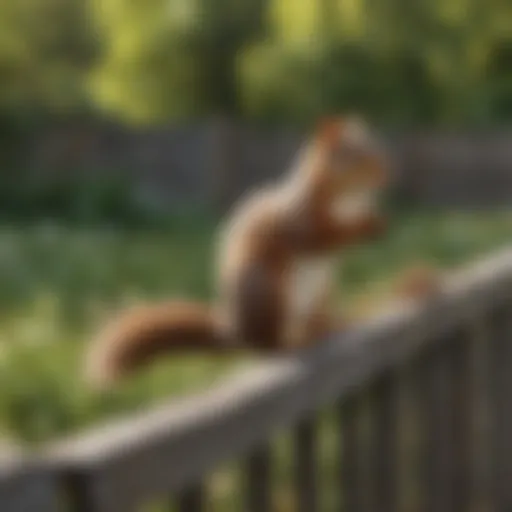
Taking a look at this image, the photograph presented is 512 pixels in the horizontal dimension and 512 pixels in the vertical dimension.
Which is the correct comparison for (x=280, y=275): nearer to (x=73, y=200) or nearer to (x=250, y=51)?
(x=250, y=51)

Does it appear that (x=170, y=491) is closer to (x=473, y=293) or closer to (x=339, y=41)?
(x=473, y=293)

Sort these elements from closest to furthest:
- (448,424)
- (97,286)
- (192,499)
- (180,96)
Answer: (192,499) → (448,424) → (180,96) → (97,286)

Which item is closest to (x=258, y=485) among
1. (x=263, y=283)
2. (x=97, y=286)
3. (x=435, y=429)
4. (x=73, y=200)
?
(x=263, y=283)

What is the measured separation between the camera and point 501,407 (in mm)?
968

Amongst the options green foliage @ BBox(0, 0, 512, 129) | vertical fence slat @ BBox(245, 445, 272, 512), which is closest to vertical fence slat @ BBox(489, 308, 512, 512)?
green foliage @ BBox(0, 0, 512, 129)

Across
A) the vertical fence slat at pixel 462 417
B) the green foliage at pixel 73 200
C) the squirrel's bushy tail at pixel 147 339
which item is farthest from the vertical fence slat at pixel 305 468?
the green foliage at pixel 73 200

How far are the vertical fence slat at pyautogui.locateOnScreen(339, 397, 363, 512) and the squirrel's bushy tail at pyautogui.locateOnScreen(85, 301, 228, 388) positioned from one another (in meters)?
0.09

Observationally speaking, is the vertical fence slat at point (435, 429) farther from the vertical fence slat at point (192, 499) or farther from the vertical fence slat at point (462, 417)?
the vertical fence slat at point (192, 499)

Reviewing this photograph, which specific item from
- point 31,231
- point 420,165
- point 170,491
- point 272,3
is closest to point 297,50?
point 272,3

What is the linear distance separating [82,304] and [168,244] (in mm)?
514

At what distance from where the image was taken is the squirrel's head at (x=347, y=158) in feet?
2.28

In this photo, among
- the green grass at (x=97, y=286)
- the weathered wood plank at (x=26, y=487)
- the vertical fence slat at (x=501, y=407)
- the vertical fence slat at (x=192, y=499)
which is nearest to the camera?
the weathered wood plank at (x=26, y=487)

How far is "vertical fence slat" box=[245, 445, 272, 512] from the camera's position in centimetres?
56

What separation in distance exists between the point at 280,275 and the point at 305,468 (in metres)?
0.13
